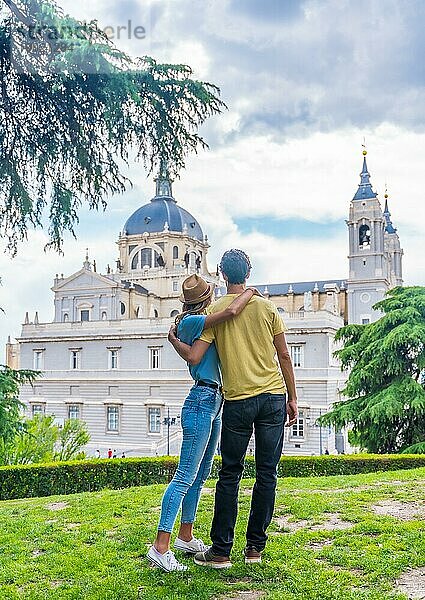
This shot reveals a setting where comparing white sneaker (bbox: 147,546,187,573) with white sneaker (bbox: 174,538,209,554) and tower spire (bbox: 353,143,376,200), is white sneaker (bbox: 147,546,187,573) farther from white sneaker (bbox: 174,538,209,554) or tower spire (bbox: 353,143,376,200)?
tower spire (bbox: 353,143,376,200)

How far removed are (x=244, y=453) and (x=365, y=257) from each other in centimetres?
4633

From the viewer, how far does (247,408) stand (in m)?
3.78

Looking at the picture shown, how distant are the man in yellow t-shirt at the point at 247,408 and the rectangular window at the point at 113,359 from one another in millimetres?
36404

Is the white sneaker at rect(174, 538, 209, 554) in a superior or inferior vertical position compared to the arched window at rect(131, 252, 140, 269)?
inferior

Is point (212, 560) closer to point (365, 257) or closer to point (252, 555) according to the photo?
point (252, 555)

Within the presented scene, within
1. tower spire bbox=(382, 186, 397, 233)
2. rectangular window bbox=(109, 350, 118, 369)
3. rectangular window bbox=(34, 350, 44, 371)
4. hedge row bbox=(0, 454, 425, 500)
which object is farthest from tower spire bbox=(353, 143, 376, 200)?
hedge row bbox=(0, 454, 425, 500)

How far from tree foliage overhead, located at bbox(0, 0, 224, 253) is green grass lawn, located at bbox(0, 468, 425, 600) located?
2.57 meters

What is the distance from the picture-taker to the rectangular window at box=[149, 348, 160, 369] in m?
38.8

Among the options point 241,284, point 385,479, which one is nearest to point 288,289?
point 385,479

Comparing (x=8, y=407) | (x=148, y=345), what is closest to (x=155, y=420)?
(x=148, y=345)

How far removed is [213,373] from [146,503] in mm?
2906

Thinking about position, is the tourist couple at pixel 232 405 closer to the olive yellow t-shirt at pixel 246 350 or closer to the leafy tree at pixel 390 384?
the olive yellow t-shirt at pixel 246 350

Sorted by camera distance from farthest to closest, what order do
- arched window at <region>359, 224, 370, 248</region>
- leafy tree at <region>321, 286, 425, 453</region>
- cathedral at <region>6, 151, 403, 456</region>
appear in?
arched window at <region>359, 224, 370, 248</region>, cathedral at <region>6, 151, 403, 456</region>, leafy tree at <region>321, 286, 425, 453</region>

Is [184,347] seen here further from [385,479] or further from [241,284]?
[385,479]
